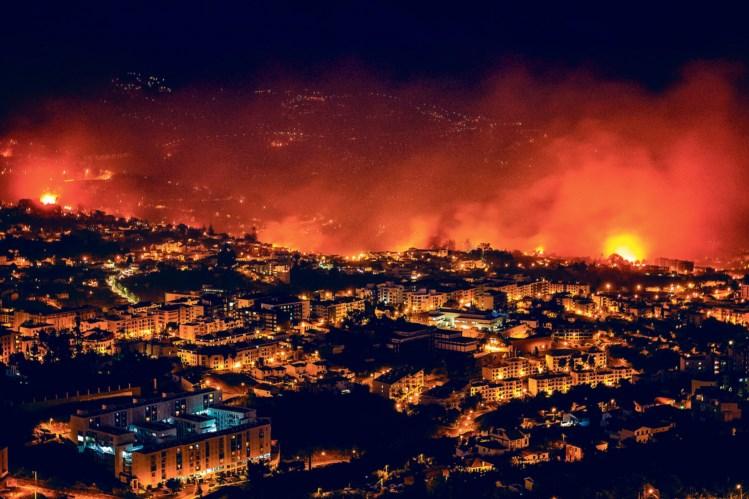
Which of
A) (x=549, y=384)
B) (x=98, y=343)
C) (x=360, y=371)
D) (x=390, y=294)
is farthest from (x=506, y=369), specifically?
(x=98, y=343)

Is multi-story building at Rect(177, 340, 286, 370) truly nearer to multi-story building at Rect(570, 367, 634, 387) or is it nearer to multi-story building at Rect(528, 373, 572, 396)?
multi-story building at Rect(528, 373, 572, 396)

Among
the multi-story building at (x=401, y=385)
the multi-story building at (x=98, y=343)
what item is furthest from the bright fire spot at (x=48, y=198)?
the multi-story building at (x=401, y=385)

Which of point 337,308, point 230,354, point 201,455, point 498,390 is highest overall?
point 337,308

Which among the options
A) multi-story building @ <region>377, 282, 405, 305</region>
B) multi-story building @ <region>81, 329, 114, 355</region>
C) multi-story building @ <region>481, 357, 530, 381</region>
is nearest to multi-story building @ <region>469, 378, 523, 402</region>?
multi-story building @ <region>481, 357, 530, 381</region>

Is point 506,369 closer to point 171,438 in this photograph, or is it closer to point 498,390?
point 498,390

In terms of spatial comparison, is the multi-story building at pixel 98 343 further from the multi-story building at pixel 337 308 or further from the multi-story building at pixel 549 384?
the multi-story building at pixel 549 384

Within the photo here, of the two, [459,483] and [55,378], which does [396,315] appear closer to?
[55,378]
